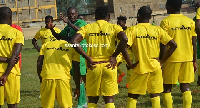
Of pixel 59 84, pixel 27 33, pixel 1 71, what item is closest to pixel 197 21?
pixel 59 84

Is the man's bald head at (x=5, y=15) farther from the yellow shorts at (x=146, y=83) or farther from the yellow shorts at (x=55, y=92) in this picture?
the yellow shorts at (x=146, y=83)

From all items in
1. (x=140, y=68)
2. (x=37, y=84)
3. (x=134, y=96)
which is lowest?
(x=37, y=84)

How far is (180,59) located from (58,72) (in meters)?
2.81

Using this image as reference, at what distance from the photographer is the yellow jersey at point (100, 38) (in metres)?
7.20

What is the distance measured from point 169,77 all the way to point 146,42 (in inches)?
44.0

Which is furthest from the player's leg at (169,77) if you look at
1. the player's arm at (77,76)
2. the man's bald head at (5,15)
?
the man's bald head at (5,15)

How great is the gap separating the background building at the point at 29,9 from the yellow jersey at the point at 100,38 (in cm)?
7906

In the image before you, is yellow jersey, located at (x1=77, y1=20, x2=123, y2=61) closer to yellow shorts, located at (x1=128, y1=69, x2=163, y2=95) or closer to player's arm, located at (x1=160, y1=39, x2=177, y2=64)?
yellow shorts, located at (x1=128, y1=69, x2=163, y2=95)

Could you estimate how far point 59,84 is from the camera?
7.10 metres

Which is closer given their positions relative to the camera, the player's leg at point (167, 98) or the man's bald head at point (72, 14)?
the player's leg at point (167, 98)

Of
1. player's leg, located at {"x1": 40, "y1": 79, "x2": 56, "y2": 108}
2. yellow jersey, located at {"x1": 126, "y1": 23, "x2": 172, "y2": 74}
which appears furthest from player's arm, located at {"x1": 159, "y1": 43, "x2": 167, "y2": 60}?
player's leg, located at {"x1": 40, "y1": 79, "x2": 56, "y2": 108}

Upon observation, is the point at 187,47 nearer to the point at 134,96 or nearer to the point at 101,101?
the point at 134,96

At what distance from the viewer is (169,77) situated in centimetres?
827

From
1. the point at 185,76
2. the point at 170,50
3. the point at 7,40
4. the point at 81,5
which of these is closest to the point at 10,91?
the point at 7,40
